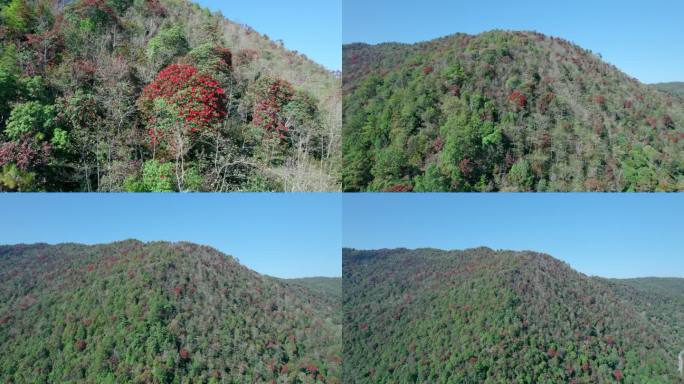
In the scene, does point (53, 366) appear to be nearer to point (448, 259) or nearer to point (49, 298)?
point (49, 298)

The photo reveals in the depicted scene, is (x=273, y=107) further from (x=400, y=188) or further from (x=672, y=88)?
(x=672, y=88)

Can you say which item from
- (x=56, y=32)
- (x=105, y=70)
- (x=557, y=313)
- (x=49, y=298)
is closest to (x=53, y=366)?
(x=49, y=298)

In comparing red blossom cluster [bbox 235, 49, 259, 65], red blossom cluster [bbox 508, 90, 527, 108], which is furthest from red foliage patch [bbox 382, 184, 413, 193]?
red blossom cluster [bbox 235, 49, 259, 65]

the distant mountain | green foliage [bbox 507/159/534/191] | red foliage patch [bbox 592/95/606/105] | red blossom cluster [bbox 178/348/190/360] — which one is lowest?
red blossom cluster [bbox 178/348/190/360]

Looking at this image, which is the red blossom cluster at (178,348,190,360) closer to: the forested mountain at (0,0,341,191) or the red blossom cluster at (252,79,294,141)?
the forested mountain at (0,0,341,191)

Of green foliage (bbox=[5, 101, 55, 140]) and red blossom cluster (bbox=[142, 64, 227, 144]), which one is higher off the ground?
red blossom cluster (bbox=[142, 64, 227, 144])

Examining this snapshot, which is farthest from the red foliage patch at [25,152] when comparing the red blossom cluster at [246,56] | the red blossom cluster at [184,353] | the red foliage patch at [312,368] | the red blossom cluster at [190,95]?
the red foliage patch at [312,368]

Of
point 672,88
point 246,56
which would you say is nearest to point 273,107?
point 246,56
